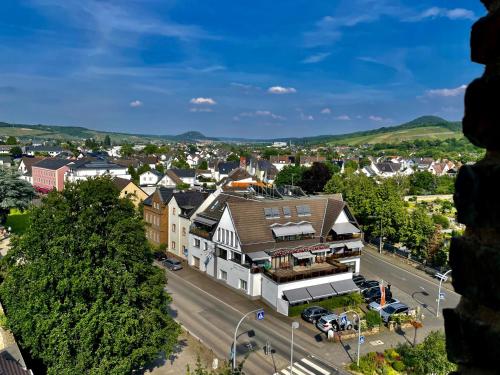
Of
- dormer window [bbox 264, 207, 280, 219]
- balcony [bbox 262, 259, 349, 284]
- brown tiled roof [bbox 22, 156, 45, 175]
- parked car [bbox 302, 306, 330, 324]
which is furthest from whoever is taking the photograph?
brown tiled roof [bbox 22, 156, 45, 175]

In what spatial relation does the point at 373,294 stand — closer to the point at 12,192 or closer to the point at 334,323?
the point at 334,323

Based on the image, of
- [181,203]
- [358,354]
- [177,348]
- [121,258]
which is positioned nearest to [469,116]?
[121,258]

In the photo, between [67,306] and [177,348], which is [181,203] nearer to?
[177,348]

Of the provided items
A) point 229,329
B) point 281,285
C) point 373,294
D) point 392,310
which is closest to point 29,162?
point 281,285

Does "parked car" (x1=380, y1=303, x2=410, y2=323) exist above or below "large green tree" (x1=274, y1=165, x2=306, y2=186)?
below

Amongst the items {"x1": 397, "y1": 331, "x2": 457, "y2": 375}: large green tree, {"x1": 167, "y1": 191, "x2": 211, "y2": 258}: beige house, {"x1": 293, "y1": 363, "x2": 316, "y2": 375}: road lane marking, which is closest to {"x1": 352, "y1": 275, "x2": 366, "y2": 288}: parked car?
{"x1": 397, "y1": 331, "x2": 457, "y2": 375}: large green tree

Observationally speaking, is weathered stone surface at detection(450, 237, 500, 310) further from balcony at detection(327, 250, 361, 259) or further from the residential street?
balcony at detection(327, 250, 361, 259)
